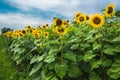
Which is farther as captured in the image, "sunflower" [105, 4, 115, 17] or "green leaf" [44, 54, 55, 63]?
"sunflower" [105, 4, 115, 17]

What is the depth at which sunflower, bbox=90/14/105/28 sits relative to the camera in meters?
5.09

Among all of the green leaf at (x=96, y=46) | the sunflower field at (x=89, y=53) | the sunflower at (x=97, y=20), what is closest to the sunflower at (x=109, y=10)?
the sunflower field at (x=89, y=53)

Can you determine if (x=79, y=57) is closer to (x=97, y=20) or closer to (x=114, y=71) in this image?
(x=97, y=20)

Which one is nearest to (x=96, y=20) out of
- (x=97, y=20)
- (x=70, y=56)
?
(x=97, y=20)

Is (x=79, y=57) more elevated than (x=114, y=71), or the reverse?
(x=79, y=57)

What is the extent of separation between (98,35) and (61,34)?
803 mm

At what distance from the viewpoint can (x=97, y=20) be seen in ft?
16.8

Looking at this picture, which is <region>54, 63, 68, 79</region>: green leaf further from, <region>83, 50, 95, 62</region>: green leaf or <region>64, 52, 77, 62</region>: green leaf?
<region>83, 50, 95, 62</region>: green leaf

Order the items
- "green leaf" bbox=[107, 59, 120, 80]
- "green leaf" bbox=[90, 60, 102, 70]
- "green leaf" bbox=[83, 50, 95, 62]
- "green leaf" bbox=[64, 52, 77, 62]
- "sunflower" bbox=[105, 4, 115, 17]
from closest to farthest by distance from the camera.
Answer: "green leaf" bbox=[107, 59, 120, 80]
"green leaf" bbox=[90, 60, 102, 70]
"green leaf" bbox=[83, 50, 95, 62]
"green leaf" bbox=[64, 52, 77, 62]
"sunflower" bbox=[105, 4, 115, 17]

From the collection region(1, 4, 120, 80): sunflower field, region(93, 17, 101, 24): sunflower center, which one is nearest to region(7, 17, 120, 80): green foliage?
region(1, 4, 120, 80): sunflower field

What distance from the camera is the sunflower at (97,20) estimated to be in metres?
5.09

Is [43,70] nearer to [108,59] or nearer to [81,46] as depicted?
[81,46]

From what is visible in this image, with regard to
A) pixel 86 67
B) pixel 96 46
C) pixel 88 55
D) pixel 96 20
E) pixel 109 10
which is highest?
pixel 109 10

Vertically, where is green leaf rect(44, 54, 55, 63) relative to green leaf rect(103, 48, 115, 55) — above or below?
below
